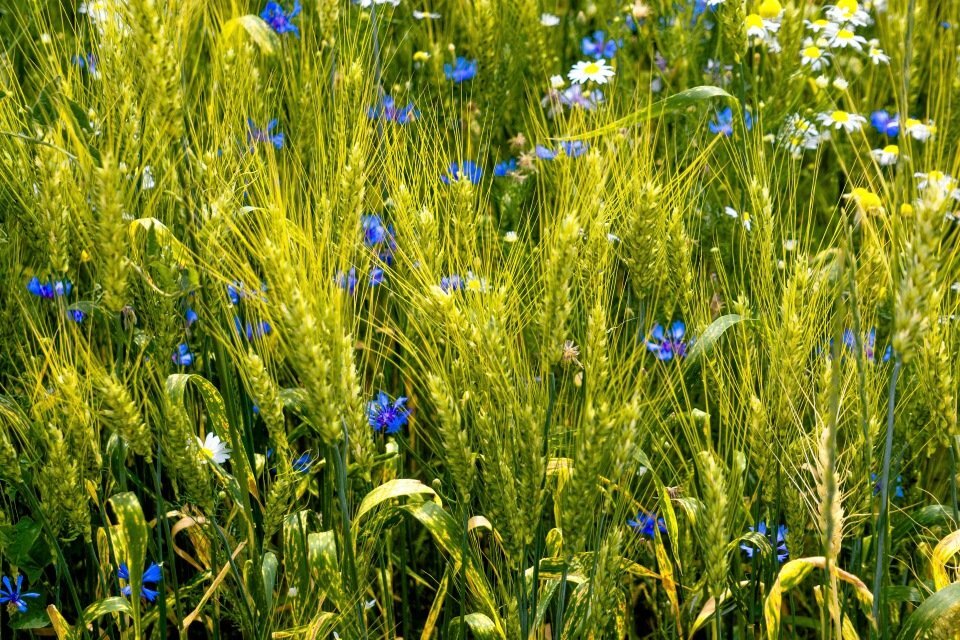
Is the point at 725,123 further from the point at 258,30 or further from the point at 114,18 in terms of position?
the point at 114,18

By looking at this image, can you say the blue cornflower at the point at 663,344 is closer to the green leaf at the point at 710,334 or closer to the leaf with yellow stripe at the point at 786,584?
the green leaf at the point at 710,334

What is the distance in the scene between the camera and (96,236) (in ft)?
3.95

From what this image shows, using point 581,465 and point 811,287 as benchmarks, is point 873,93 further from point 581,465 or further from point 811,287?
point 581,465

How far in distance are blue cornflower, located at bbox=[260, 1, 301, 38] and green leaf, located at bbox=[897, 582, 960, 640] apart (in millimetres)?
1686

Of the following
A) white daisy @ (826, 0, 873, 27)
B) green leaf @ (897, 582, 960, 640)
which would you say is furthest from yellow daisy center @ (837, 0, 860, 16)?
green leaf @ (897, 582, 960, 640)

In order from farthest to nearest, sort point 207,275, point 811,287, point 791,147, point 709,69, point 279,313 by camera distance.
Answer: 1. point 709,69
2. point 791,147
3. point 811,287
4. point 207,275
5. point 279,313

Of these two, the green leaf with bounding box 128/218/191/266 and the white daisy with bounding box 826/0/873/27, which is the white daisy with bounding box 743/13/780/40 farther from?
the green leaf with bounding box 128/218/191/266

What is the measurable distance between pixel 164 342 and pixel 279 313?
25 centimetres

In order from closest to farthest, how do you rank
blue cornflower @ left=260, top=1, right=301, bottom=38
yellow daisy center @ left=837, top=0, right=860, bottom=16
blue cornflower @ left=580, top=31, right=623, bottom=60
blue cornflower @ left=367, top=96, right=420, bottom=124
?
blue cornflower @ left=367, top=96, right=420, bottom=124
blue cornflower @ left=260, top=1, right=301, bottom=38
yellow daisy center @ left=837, top=0, right=860, bottom=16
blue cornflower @ left=580, top=31, right=623, bottom=60

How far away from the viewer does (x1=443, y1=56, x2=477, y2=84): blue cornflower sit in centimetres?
241

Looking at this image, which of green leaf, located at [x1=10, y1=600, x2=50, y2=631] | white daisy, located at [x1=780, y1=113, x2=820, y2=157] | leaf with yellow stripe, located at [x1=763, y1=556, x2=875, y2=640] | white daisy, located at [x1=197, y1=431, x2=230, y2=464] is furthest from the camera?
white daisy, located at [x1=780, y1=113, x2=820, y2=157]

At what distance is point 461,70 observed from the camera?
2447 millimetres

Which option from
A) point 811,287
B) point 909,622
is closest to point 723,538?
point 909,622

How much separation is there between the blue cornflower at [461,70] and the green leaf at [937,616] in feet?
4.92
